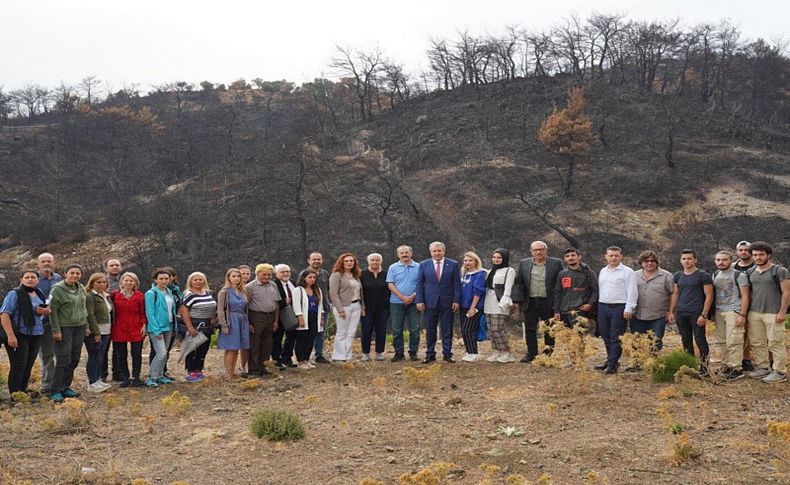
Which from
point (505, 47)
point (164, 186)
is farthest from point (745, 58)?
point (164, 186)

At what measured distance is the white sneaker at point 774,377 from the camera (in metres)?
6.73

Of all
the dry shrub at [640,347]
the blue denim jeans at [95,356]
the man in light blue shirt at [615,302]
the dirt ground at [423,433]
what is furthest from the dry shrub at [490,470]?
the blue denim jeans at [95,356]

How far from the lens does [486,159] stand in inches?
1750

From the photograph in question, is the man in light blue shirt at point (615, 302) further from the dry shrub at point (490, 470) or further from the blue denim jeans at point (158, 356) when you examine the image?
the blue denim jeans at point (158, 356)

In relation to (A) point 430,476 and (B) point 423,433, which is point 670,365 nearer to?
(B) point 423,433

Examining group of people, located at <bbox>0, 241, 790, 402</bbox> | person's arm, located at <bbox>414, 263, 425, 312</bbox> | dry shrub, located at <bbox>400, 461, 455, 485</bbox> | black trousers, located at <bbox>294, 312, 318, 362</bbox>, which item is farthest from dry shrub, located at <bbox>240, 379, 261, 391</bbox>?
dry shrub, located at <bbox>400, 461, 455, 485</bbox>

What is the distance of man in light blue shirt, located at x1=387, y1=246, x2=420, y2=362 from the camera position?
886 centimetres

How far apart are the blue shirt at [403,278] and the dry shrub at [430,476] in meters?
4.56

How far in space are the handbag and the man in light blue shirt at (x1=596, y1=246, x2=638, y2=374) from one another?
12.5 feet

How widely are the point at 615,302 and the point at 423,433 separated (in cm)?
338

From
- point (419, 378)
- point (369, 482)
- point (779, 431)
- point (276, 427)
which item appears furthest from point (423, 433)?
point (779, 431)

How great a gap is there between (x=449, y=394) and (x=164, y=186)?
1751 inches

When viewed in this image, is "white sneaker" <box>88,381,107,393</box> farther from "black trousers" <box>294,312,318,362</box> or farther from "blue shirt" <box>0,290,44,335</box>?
"black trousers" <box>294,312,318,362</box>

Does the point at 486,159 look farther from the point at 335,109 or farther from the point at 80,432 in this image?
the point at 80,432
